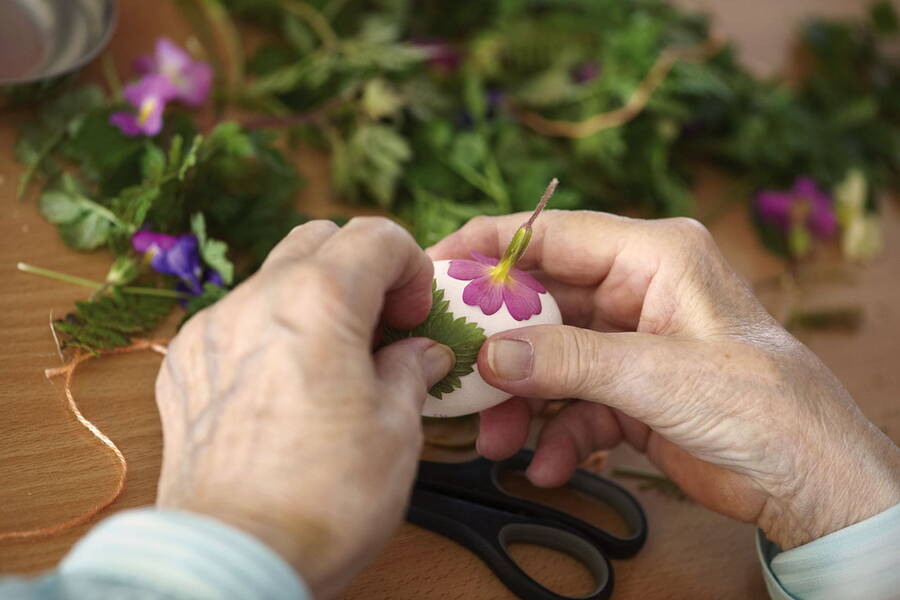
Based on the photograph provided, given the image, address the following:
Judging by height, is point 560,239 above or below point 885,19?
below

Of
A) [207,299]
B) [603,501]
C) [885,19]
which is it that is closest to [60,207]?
[207,299]

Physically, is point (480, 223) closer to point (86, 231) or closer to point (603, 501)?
point (603, 501)

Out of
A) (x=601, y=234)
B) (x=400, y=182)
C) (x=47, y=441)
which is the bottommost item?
(x=47, y=441)

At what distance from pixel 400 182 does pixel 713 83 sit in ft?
1.92

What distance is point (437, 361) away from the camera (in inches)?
29.0

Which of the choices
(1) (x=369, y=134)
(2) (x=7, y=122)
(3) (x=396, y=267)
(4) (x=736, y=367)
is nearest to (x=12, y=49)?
(2) (x=7, y=122)

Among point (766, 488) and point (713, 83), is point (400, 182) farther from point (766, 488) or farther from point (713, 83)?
point (766, 488)

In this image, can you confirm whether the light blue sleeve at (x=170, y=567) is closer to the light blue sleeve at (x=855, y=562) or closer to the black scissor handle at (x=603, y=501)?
the black scissor handle at (x=603, y=501)

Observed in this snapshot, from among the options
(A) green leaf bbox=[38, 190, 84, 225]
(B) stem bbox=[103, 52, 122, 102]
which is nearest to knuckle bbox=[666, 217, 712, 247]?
(A) green leaf bbox=[38, 190, 84, 225]

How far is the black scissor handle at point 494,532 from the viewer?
83 cm

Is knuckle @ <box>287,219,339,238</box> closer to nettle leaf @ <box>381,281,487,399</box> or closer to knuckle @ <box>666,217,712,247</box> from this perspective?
nettle leaf @ <box>381,281,487,399</box>

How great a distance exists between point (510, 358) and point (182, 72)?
0.77 m

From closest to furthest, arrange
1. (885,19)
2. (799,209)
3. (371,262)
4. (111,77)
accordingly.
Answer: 1. (371,262)
2. (111,77)
3. (799,209)
4. (885,19)

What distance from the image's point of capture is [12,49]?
1.15 m
